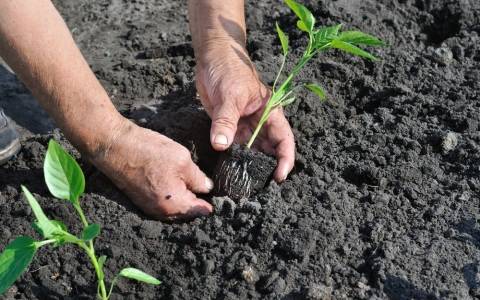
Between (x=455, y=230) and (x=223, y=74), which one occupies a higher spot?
(x=223, y=74)

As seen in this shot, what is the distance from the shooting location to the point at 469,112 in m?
2.70

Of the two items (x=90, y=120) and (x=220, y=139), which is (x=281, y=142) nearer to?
(x=220, y=139)

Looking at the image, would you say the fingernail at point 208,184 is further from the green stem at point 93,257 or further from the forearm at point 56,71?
the green stem at point 93,257

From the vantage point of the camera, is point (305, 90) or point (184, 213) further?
point (305, 90)

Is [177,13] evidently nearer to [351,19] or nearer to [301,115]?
[351,19]

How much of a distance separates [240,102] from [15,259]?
119 centimetres

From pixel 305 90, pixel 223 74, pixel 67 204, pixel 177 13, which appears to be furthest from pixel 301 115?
pixel 177 13

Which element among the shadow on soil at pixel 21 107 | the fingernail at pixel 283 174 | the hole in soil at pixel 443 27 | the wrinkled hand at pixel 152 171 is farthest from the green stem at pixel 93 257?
the hole in soil at pixel 443 27

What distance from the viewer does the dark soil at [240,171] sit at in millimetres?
2430

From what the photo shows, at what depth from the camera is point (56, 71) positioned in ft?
7.03

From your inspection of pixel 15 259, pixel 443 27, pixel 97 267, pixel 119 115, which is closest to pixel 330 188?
pixel 119 115

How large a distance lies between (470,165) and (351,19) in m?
1.21

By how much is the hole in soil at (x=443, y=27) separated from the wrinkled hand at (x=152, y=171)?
1.67m

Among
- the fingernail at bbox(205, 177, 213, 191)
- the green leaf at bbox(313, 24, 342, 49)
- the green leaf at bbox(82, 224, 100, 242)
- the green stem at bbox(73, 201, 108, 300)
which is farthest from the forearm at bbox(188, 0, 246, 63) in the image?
the green leaf at bbox(82, 224, 100, 242)
